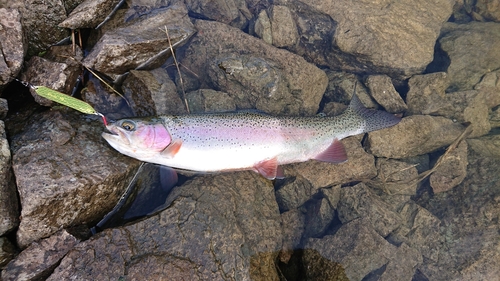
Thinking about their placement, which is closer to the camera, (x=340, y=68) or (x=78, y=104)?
(x=78, y=104)

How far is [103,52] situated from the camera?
3.66m

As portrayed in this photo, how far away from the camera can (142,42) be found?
3.91m

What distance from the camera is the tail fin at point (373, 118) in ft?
13.9

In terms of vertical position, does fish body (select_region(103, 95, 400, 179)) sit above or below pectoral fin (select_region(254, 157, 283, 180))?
above

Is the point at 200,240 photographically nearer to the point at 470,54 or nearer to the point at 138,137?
the point at 138,137

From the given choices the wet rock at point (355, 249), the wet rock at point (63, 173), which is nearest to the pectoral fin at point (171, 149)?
the wet rock at point (63, 173)

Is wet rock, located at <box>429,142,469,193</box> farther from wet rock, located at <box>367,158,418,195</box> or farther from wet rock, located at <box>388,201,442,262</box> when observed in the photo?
wet rock, located at <box>388,201,442,262</box>

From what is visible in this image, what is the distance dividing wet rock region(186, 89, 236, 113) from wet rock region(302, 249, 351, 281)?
2.31m

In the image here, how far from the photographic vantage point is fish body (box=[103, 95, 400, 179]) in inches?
134

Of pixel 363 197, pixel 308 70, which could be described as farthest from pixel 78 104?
pixel 363 197

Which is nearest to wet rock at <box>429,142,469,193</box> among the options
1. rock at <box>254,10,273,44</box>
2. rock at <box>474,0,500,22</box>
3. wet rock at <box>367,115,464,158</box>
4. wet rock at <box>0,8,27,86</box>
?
wet rock at <box>367,115,464,158</box>

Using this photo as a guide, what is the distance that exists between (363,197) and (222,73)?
275cm

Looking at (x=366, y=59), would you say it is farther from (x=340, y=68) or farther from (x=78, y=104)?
(x=78, y=104)

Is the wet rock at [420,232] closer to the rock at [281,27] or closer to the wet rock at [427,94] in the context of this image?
the wet rock at [427,94]
